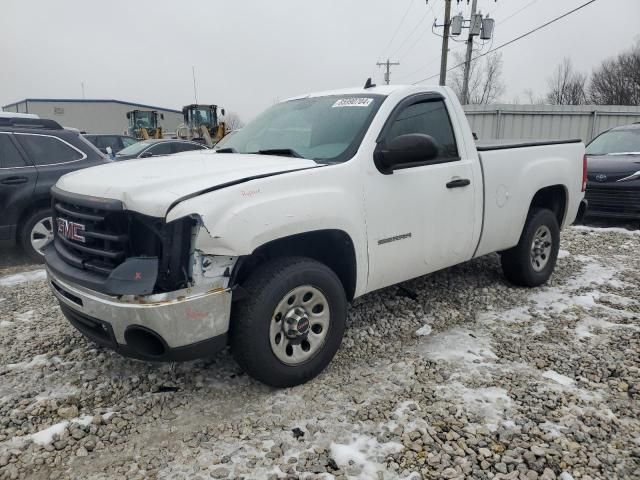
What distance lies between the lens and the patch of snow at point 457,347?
3492 mm

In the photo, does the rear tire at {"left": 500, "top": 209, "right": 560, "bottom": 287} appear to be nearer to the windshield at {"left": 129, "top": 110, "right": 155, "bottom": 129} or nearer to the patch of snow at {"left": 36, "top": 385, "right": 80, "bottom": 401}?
the patch of snow at {"left": 36, "top": 385, "right": 80, "bottom": 401}

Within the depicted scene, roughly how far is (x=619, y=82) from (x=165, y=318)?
202 ft

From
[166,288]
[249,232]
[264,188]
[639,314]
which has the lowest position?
[639,314]

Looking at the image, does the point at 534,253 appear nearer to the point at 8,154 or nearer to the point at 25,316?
the point at 25,316

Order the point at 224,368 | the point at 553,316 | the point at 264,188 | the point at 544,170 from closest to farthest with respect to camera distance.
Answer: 1. the point at 264,188
2. the point at 224,368
3. the point at 553,316
4. the point at 544,170

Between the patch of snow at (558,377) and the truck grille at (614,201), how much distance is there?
5.68m

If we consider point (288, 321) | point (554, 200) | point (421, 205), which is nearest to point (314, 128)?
point (421, 205)

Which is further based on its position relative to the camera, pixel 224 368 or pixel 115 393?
pixel 224 368

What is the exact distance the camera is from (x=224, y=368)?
3.34 metres

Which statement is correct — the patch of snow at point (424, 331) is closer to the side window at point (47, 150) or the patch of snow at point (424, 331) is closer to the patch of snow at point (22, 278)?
the patch of snow at point (22, 278)

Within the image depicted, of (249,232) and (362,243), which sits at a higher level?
(249,232)

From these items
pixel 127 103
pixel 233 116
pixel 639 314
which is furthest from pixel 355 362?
pixel 233 116

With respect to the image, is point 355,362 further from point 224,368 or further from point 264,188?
point 264,188

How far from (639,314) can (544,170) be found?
1.53 meters
